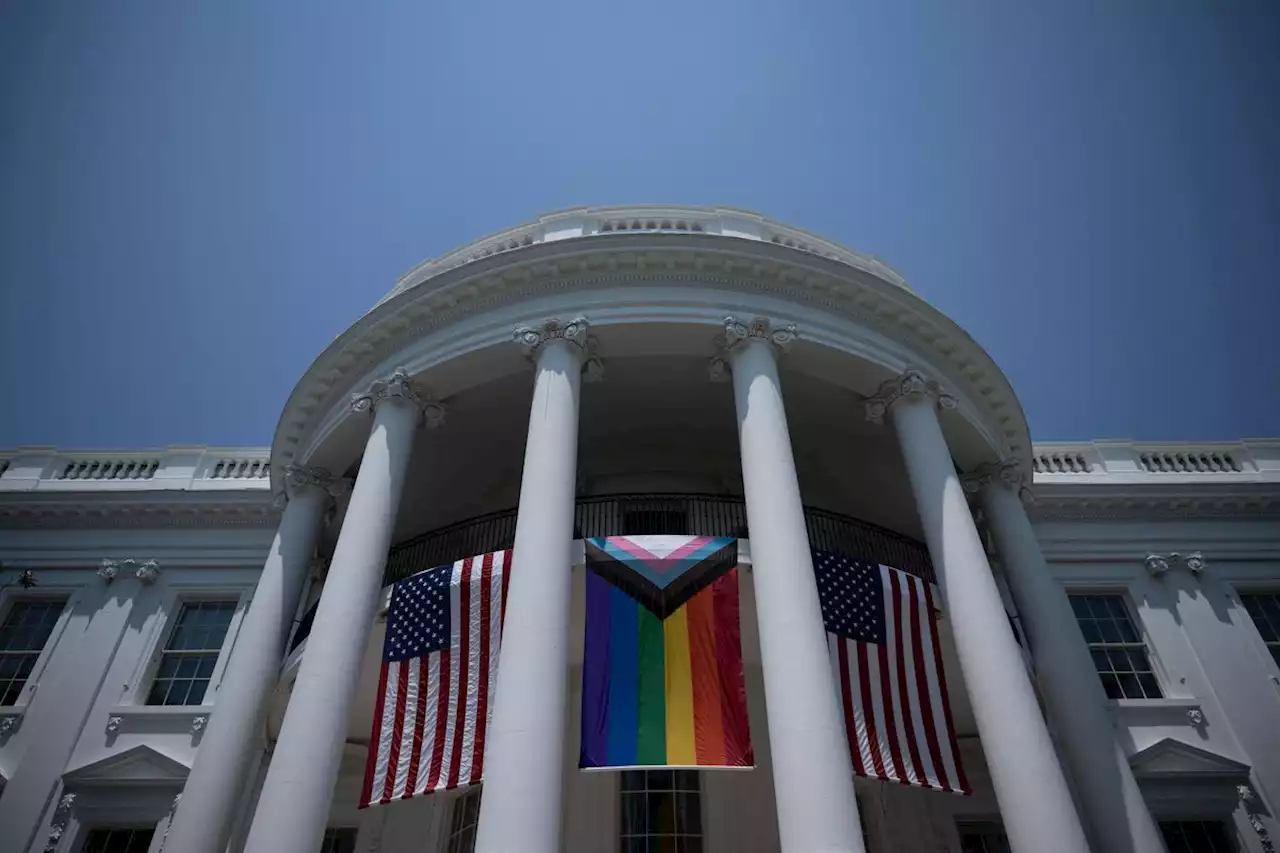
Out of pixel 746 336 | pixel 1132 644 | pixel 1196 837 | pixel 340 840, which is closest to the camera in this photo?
pixel 746 336

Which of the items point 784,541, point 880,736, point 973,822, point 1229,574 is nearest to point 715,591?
point 784,541

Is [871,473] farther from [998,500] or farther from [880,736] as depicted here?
[880,736]

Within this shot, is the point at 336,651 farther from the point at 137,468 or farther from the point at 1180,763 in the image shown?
the point at 1180,763

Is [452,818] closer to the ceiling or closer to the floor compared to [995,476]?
closer to the floor

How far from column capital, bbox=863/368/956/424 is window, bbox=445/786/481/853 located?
9491mm

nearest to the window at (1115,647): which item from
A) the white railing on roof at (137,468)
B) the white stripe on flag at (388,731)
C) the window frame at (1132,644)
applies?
the window frame at (1132,644)

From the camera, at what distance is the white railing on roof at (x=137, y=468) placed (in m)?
19.1

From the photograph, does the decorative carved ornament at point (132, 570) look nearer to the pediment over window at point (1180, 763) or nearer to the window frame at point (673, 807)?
the window frame at point (673, 807)

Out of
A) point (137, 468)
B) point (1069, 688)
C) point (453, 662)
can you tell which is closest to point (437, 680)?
point (453, 662)

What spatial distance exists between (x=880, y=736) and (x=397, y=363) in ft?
32.7

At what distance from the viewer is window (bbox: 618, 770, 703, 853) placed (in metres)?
12.4

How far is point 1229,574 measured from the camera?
18016 mm

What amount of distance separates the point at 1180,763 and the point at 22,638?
77.7ft

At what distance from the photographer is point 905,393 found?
13.8 meters
